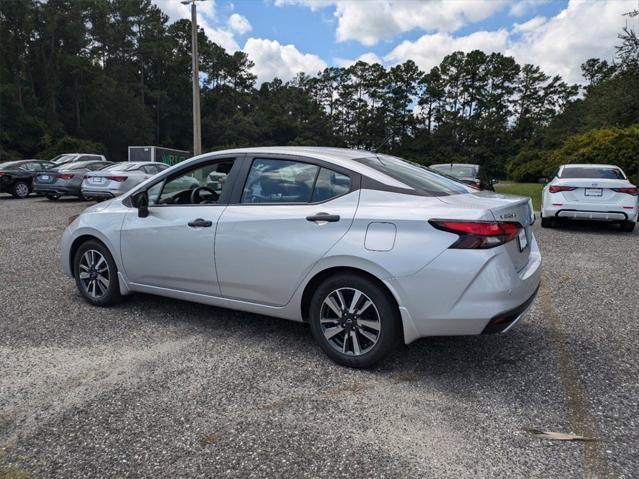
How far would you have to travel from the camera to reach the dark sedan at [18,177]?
59.2ft

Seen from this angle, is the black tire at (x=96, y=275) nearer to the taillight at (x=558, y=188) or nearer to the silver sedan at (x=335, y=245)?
the silver sedan at (x=335, y=245)

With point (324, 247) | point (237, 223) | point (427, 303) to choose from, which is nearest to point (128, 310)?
point (237, 223)

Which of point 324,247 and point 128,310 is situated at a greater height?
point 324,247

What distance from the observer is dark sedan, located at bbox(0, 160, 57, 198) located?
18031 mm

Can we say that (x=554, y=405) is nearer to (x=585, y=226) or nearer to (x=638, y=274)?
(x=638, y=274)

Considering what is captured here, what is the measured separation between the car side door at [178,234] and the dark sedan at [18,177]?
53.8ft

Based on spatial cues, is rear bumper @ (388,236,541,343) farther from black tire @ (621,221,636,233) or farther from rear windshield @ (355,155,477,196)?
black tire @ (621,221,636,233)

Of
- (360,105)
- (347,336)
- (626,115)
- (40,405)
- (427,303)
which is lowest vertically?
(40,405)

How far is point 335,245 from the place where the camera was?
3.39m

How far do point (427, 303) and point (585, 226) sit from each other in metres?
10.0

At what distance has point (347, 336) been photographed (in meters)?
3.49

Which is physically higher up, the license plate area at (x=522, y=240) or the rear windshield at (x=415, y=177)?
the rear windshield at (x=415, y=177)

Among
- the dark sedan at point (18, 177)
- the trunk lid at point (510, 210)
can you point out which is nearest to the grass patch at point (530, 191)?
the trunk lid at point (510, 210)

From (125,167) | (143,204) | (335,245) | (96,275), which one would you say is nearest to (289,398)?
(335,245)
